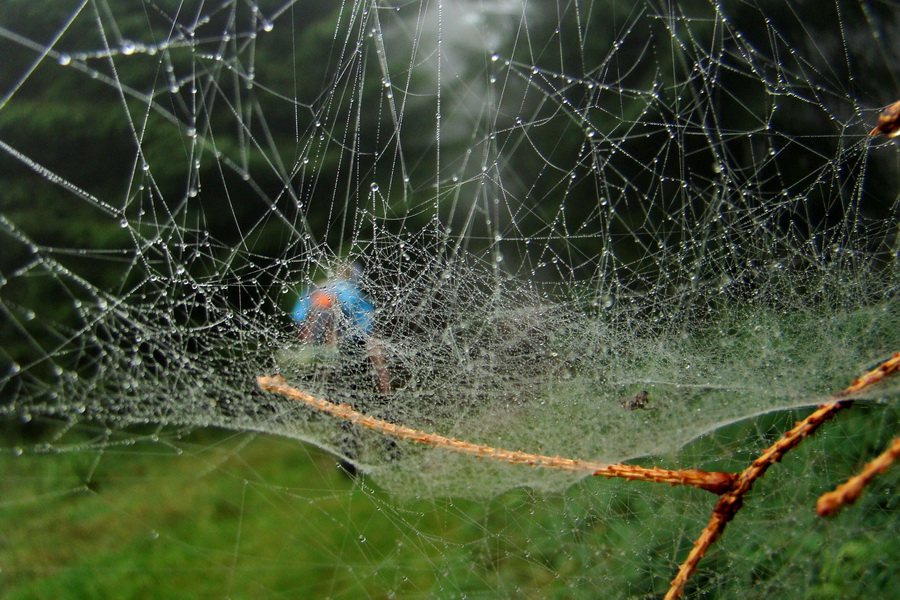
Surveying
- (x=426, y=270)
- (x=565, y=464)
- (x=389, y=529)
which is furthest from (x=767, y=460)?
(x=389, y=529)

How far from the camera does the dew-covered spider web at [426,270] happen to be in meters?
0.78

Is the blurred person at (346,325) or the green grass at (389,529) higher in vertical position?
the blurred person at (346,325)

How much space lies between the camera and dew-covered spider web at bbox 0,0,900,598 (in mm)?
780

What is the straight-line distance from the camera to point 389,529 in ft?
3.93

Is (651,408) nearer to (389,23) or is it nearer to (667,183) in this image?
(667,183)

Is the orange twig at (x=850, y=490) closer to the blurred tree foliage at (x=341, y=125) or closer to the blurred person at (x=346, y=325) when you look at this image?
the blurred person at (x=346, y=325)

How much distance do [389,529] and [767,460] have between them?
3.52 feet

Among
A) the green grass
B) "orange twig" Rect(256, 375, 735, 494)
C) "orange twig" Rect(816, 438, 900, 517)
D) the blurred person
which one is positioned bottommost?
the green grass

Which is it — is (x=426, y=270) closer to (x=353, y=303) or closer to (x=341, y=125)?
(x=353, y=303)

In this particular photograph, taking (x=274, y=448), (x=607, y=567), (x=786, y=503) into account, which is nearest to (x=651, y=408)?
(x=786, y=503)

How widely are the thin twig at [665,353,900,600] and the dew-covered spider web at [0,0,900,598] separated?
30cm

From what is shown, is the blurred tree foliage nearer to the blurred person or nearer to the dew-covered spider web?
the dew-covered spider web

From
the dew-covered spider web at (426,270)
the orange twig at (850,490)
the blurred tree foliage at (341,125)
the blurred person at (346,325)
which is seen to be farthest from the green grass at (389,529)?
the blurred tree foliage at (341,125)

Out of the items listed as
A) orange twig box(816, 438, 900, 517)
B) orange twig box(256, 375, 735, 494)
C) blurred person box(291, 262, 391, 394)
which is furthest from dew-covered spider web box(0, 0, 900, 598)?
orange twig box(816, 438, 900, 517)
